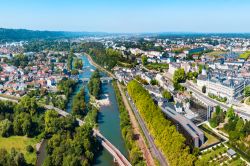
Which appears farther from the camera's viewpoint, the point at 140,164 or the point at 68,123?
the point at 68,123

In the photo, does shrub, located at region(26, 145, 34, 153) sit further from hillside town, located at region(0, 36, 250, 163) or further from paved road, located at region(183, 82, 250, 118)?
paved road, located at region(183, 82, 250, 118)

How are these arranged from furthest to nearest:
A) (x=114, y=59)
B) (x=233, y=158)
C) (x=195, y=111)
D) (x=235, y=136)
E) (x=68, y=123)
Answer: (x=114, y=59) → (x=195, y=111) → (x=68, y=123) → (x=235, y=136) → (x=233, y=158)

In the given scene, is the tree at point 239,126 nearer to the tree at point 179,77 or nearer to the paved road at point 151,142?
the paved road at point 151,142

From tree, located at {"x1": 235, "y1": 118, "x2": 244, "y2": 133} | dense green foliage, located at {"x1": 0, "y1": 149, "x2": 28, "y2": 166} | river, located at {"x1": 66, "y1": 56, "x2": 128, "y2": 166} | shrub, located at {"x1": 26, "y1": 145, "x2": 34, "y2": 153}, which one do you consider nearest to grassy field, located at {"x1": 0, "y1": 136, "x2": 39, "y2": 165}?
shrub, located at {"x1": 26, "y1": 145, "x2": 34, "y2": 153}

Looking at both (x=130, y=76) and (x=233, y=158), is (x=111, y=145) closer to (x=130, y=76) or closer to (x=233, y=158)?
(x=233, y=158)

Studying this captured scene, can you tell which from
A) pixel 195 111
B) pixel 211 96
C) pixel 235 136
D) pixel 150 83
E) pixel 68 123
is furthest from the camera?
pixel 150 83

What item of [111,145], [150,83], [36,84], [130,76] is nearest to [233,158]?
[111,145]

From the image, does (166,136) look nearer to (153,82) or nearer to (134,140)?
(134,140)
